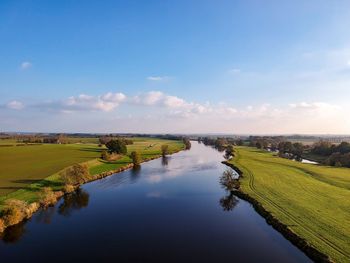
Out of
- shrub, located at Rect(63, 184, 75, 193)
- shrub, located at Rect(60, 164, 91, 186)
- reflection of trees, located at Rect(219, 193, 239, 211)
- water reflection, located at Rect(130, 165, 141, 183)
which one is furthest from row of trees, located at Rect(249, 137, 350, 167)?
shrub, located at Rect(63, 184, 75, 193)

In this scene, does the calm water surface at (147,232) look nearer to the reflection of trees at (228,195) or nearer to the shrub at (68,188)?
the reflection of trees at (228,195)

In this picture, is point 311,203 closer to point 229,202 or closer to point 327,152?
point 229,202

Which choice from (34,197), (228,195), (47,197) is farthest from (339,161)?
(34,197)

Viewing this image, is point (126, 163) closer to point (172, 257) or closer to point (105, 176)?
point (105, 176)

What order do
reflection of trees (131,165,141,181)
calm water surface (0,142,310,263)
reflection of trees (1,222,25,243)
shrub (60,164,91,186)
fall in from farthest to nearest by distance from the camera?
reflection of trees (131,165,141,181) → shrub (60,164,91,186) → reflection of trees (1,222,25,243) → calm water surface (0,142,310,263)

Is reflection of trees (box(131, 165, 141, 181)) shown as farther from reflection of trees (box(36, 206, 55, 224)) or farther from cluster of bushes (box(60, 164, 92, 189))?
reflection of trees (box(36, 206, 55, 224))

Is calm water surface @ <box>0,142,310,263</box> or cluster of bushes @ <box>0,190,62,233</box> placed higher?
cluster of bushes @ <box>0,190,62,233</box>

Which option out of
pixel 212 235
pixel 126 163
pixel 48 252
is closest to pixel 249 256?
pixel 212 235
